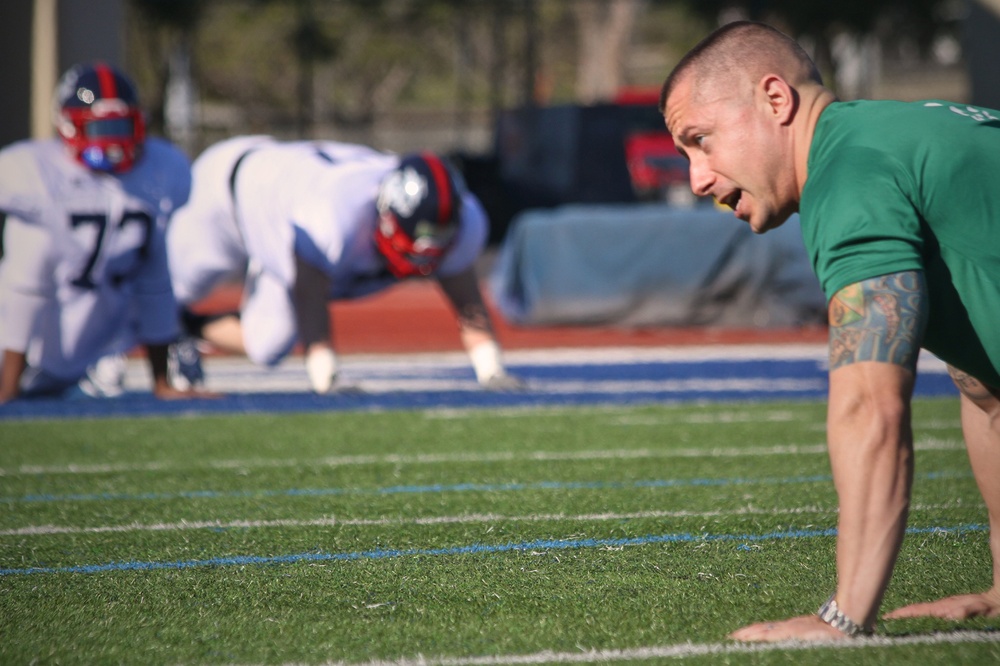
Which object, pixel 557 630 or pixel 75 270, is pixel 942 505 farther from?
pixel 75 270

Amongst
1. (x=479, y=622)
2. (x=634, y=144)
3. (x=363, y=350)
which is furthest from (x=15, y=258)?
(x=634, y=144)

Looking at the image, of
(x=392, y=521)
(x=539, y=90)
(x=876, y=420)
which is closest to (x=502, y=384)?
(x=392, y=521)

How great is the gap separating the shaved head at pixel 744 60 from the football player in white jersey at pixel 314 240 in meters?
4.19

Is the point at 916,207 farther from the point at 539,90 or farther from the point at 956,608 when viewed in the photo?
the point at 539,90

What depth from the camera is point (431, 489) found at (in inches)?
189

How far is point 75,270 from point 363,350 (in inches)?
162

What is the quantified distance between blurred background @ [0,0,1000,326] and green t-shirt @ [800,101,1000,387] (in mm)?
9493

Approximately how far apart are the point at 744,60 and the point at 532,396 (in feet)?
16.1

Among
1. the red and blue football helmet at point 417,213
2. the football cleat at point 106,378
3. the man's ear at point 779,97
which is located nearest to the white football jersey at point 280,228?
the red and blue football helmet at point 417,213

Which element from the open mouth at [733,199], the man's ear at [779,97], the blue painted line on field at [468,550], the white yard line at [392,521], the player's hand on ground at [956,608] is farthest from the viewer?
the white yard line at [392,521]

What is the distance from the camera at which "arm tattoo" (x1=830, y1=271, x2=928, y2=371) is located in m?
2.42

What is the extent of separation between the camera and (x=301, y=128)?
2253cm

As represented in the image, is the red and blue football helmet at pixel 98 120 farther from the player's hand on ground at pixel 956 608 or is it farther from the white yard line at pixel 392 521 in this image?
the player's hand on ground at pixel 956 608

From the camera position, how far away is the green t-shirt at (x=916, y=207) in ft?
8.05
